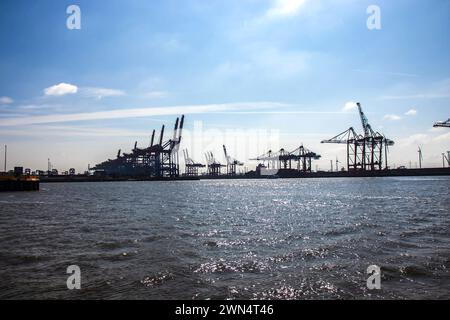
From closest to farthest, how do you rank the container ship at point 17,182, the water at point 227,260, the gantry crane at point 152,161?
the water at point 227,260
the container ship at point 17,182
the gantry crane at point 152,161

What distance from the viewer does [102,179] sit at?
166 meters

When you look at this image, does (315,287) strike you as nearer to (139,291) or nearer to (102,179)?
(139,291)

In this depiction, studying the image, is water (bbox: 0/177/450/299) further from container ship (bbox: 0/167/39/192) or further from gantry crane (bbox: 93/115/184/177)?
gantry crane (bbox: 93/115/184/177)

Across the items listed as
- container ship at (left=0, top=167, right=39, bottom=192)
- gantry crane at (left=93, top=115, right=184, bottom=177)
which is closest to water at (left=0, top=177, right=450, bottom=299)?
container ship at (left=0, top=167, right=39, bottom=192)

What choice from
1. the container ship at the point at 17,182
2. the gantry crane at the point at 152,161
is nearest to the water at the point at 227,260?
the container ship at the point at 17,182

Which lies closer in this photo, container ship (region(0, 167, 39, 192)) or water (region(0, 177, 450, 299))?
water (region(0, 177, 450, 299))

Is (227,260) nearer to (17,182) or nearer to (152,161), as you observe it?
(17,182)

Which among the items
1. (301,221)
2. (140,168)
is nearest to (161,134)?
(140,168)

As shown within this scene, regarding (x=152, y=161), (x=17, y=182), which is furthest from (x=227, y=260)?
(x=152, y=161)

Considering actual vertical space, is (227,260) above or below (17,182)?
below

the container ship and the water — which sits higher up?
Result: the container ship

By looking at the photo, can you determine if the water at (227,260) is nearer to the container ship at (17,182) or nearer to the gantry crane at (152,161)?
the container ship at (17,182)

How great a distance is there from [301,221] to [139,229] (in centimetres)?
1059
